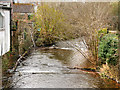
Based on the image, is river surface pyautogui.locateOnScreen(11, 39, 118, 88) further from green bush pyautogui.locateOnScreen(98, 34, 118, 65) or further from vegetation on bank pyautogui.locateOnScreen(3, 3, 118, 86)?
vegetation on bank pyautogui.locateOnScreen(3, 3, 118, 86)

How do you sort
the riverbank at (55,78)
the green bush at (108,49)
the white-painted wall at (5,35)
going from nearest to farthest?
the white-painted wall at (5,35), the riverbank at (55,78), the green bush at (108,49)

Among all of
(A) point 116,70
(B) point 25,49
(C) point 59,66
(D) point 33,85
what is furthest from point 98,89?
(B) point 25,49

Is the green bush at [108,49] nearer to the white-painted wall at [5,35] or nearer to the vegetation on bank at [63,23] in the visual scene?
the vegetation on bank at [63,23]

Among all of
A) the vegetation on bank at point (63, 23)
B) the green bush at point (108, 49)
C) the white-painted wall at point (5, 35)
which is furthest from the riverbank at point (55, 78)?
the white-painted wall at point (5, 35)

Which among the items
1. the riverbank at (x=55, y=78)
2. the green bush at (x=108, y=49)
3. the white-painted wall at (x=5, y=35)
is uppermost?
the white-painted wall at (x=5, y=35)

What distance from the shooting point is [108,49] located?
27.7ft

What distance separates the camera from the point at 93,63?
9.18 m

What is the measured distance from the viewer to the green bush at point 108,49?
8.12m

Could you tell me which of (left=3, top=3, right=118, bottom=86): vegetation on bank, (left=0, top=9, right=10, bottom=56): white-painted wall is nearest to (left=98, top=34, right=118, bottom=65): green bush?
(left=3, top=3, right=118, bottom=86): vegetation on bank

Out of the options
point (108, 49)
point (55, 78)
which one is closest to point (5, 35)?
point (55, 78)

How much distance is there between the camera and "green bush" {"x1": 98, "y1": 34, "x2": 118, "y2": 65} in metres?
8.12

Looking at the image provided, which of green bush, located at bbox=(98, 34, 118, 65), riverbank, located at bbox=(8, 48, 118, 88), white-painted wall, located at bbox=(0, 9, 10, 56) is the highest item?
white-painted wall, located at bbox=(0, 9, 10, 56)

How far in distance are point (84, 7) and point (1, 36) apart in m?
12.4

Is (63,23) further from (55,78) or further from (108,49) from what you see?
(55,78)
